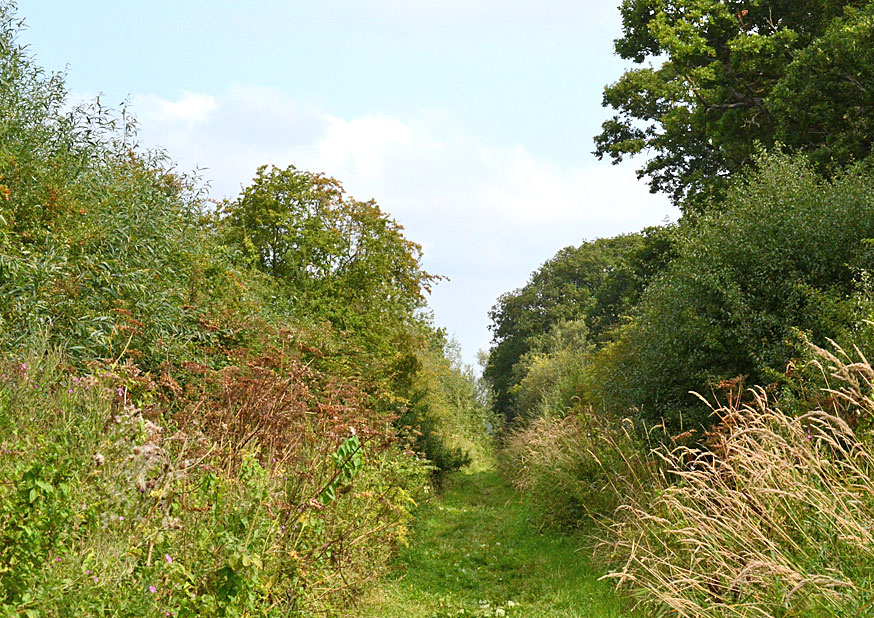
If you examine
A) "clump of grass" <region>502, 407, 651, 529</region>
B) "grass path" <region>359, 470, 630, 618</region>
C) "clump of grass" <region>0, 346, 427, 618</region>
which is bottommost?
"grass path" <region>359, 470, 630, 618</region>


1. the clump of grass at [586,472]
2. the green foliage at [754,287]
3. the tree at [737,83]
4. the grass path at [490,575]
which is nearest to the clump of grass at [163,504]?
the grass path at [490,575]

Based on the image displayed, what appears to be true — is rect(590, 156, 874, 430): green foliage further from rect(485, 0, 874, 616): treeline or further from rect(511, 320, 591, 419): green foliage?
rect(511, 320, 591, 419): green foliage

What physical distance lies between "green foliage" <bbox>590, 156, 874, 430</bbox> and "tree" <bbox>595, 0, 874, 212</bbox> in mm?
3042

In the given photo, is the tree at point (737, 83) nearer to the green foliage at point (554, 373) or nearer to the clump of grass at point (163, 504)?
the green foliage at point (554, 373)

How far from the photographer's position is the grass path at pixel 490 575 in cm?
771

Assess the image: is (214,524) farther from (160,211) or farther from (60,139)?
(60,139)

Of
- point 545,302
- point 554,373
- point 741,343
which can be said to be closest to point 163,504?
point 741,343

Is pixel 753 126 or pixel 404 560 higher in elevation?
pixel 753 126

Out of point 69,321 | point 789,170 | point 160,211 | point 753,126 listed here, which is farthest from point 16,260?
point 753,126

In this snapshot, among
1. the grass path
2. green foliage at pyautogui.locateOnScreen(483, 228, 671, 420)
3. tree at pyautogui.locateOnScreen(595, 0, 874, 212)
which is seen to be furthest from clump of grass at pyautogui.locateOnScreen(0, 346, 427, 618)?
green foliage at pyautogui.locateOnScreen(483, 228, 671, 420)

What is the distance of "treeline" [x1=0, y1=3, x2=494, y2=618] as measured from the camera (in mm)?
4113

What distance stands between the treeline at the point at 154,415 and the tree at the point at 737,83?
917 cm

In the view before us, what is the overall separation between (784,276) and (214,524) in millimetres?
8772

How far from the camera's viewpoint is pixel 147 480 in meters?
4.65
